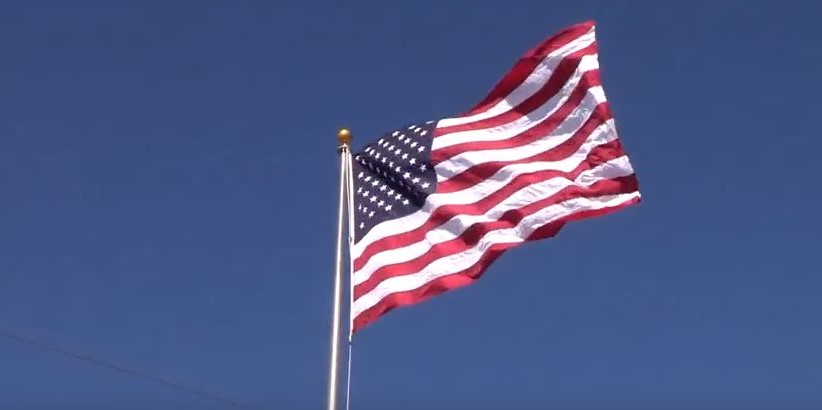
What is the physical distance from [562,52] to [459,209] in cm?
212

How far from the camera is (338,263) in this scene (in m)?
16.1

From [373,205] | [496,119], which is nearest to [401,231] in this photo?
[373,205]

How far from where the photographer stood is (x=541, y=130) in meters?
17.8

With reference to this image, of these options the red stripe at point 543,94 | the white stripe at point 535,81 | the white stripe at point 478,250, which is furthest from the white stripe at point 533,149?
the white stripe at point 478,250

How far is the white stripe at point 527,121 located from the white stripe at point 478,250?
1.14 meters

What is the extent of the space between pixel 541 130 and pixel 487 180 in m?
0.84

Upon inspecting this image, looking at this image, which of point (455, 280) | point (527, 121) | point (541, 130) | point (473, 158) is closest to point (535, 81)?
point (527, 121)

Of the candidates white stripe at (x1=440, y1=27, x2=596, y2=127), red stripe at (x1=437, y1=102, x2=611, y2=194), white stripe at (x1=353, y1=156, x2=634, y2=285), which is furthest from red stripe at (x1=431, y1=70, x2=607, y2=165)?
white stripe at (x1=353, y1=156, x2=634, y2=285)

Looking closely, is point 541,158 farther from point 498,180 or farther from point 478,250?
point 478,250

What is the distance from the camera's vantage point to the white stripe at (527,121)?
1780 centimetres

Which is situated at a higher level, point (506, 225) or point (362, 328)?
point (506, 225)

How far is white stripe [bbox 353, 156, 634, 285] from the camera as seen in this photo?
1706 centimetres

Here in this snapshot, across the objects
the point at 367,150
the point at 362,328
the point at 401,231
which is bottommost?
the point at 362,328

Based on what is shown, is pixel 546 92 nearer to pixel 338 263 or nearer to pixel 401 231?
pixel 401 231
